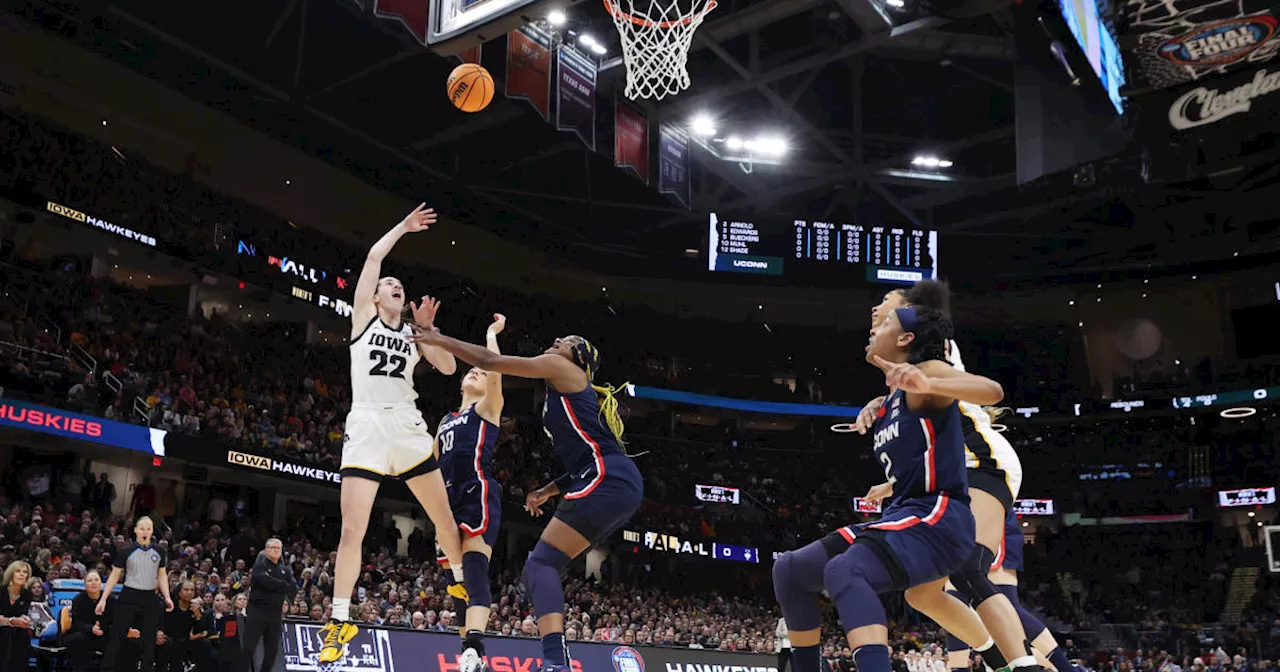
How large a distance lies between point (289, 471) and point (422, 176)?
892cm

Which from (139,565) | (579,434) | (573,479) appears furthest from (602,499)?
(139,565)

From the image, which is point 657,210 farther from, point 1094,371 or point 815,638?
point 815,638

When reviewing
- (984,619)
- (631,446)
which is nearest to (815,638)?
(984,619)

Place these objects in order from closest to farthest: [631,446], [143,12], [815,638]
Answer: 1. [815,638]
2. [143,12]
3. [631,446]

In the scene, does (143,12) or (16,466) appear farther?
(16,466)

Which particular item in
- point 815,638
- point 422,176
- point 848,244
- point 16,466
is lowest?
point 815,638

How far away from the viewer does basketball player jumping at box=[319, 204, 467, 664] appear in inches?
310

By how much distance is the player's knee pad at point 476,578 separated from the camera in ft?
25.8

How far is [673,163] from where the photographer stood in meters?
23.6

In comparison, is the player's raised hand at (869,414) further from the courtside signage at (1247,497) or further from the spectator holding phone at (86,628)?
the courtside signage at (1247,497)

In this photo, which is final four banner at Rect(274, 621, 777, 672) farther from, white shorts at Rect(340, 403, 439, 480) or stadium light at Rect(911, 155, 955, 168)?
stadium light at Rect(911, 155, 955, 168)

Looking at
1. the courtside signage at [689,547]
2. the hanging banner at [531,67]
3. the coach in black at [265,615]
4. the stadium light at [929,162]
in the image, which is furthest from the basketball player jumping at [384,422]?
the courtside signage at [689,547]

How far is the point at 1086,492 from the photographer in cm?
3644

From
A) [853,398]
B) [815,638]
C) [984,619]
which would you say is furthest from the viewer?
[853,398]
